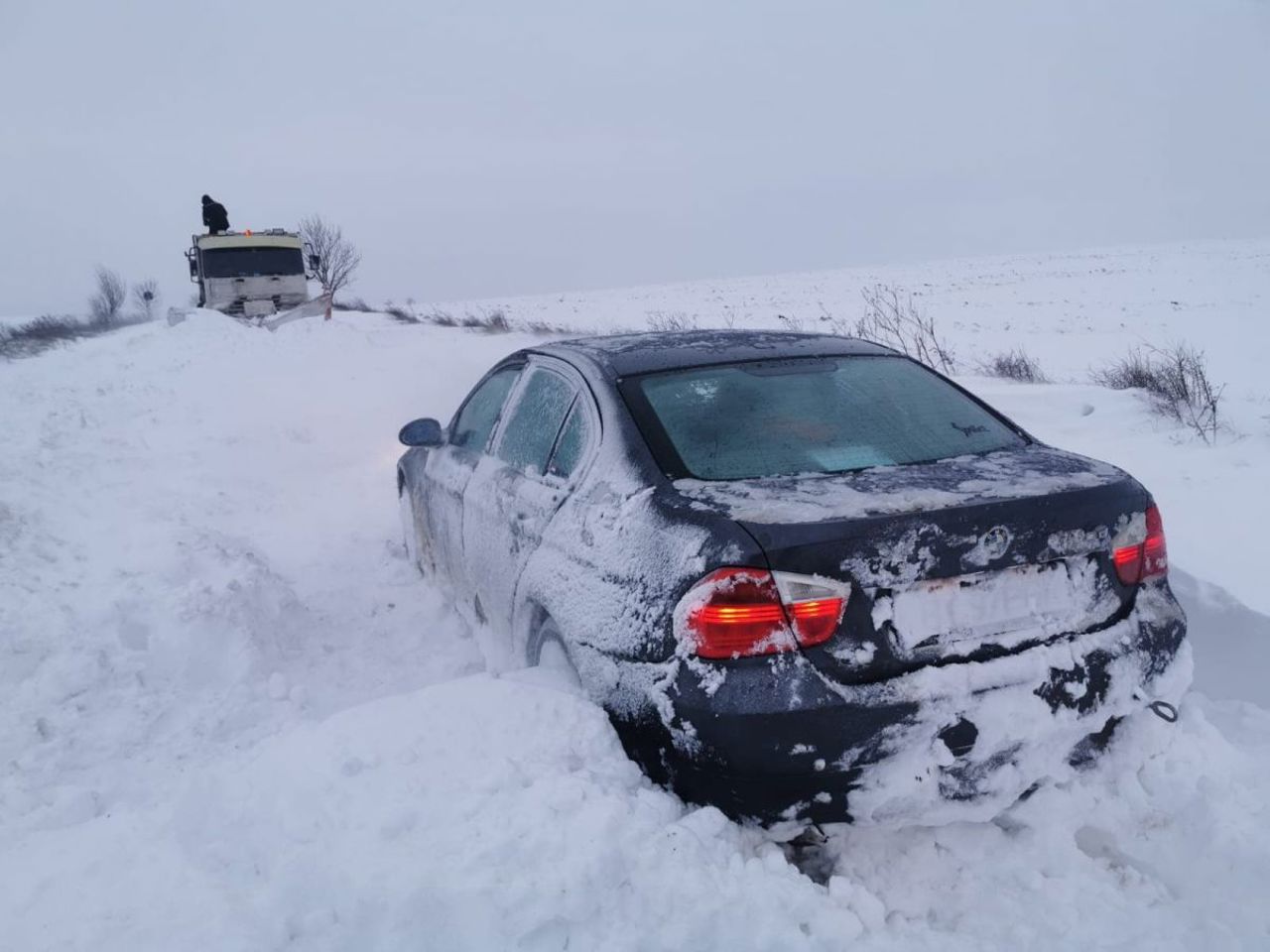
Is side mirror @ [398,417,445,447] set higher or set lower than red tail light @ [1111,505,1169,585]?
higher

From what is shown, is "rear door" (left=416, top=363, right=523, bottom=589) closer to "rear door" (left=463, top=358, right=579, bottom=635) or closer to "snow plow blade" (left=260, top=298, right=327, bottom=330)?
"rear door" (left=463, top=358, right=579, bottom=635)

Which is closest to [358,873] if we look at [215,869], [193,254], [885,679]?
[215,869]

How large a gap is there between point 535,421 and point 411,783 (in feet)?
5.43

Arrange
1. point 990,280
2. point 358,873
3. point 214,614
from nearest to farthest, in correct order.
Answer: point 358,873
point 214,614
point 990,280

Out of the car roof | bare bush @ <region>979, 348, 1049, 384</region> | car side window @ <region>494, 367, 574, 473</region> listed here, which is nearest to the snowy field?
car side window @ <region>494, 367, 574, 473</region>

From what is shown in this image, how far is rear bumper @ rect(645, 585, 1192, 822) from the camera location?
84.2 inches

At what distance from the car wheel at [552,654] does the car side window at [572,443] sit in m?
0.55

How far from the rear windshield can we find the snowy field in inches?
35.7

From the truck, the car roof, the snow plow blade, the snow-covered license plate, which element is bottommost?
the snow-covered license plate

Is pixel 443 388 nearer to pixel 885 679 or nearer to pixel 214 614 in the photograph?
pixel 214 614

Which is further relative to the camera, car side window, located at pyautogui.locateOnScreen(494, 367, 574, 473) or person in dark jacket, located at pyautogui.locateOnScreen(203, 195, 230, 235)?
person in dark jacket, located at pyautogui.locateOnScreen(203, 195, 230, 235)

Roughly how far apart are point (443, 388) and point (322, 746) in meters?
9.02

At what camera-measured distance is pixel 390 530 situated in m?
6.21

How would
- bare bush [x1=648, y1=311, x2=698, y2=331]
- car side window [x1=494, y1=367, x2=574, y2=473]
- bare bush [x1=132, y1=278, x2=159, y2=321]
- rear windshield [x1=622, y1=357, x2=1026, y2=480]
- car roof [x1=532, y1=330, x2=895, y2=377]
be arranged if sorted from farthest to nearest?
bare bush [x1=132, y1=278, x2=159, y2=321] < bare bush [x1=648, y1=311, x2=698, y2=331] < car side window [x1=494, y1=367, x2=574, y2=473] < car roof [x1=532, y1=330, x2=895, y2=377] < rear windshield [x1=622, y1=357, x2=1026, y2=480]
